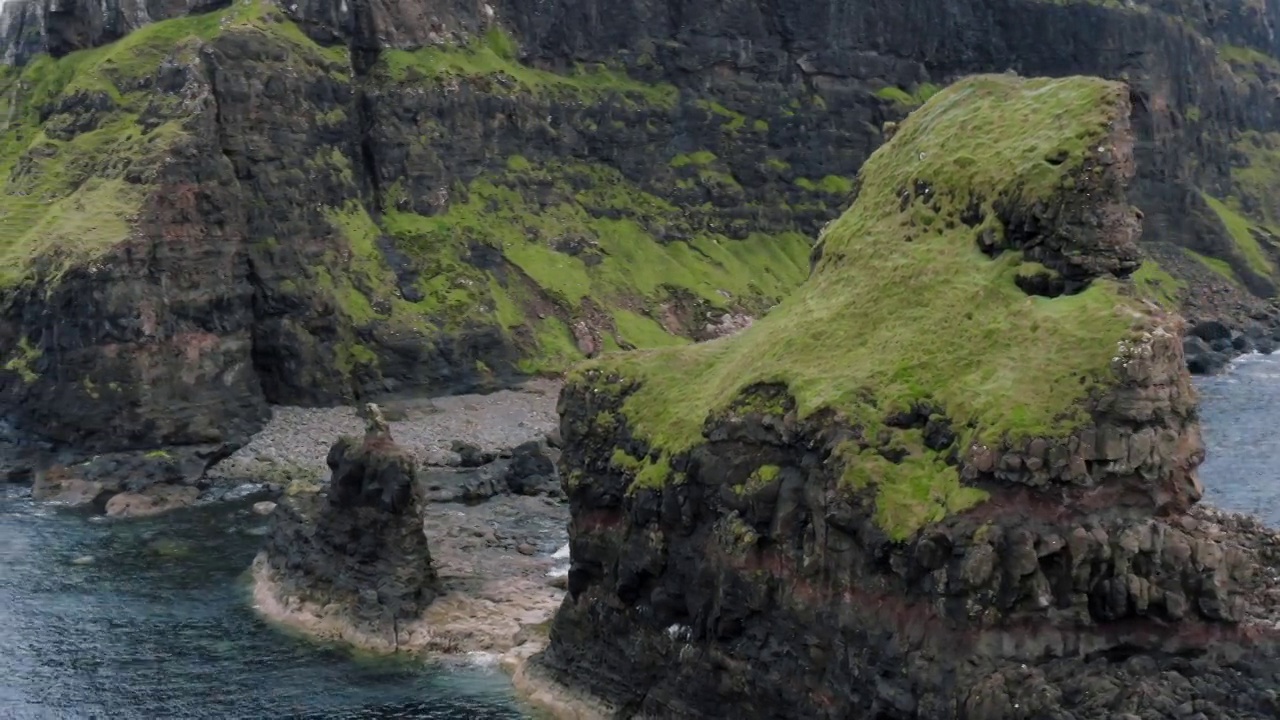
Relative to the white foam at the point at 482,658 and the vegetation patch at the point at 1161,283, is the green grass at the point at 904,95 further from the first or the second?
the white foam at the point at 482,658

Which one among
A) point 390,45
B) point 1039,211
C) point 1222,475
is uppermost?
point 390,45

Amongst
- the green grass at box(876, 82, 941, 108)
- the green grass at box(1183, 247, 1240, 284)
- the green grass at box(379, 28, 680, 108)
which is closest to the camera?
the green grass at box(379, 28, 680, 108)

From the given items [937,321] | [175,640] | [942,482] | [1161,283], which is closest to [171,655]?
[175,640]

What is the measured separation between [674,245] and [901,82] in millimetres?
44907

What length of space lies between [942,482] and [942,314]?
283 inches

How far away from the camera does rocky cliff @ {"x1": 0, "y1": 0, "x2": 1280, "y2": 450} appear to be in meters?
102

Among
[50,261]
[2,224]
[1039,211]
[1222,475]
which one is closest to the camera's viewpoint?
[1039,211]

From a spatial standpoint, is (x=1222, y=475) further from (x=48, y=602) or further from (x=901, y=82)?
(x=901, y=82)

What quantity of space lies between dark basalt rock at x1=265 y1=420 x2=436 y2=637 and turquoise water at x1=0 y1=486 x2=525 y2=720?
297 centimetres

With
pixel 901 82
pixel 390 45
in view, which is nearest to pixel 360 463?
pixel 390 45

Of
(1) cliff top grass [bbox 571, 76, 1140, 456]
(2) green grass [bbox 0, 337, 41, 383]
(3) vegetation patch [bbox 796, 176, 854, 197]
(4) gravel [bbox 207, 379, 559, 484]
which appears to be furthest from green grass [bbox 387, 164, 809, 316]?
(1) cliff top grass [bbox 571, 76, 1140, 456]

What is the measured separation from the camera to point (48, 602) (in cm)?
6694

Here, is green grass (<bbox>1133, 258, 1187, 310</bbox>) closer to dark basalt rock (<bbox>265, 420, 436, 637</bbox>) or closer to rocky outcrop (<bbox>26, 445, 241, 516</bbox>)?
rocky outcrop (<bbox>26, 445, 241, 516</bbox>)

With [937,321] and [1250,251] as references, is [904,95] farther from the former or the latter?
[937,321]
